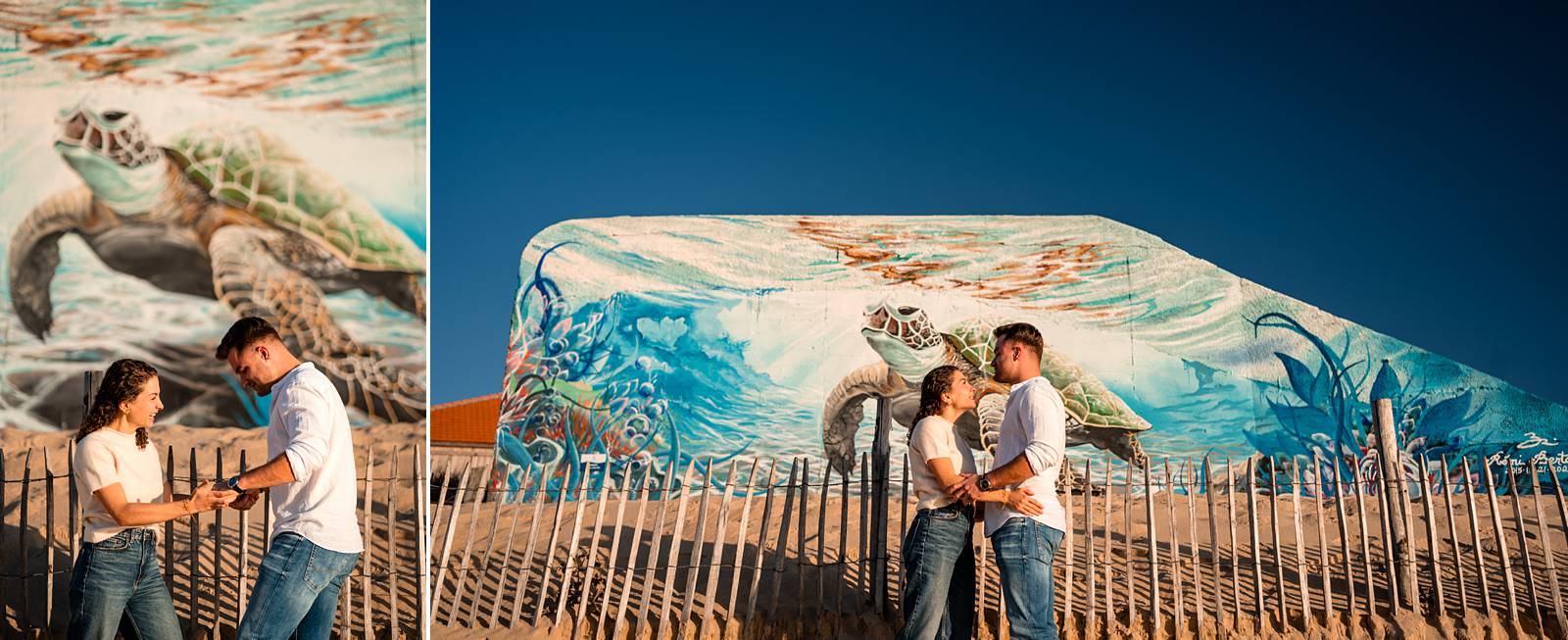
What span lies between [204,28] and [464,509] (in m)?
8.18

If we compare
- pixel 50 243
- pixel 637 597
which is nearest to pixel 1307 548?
pixel 637 597

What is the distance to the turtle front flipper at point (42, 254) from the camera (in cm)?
660

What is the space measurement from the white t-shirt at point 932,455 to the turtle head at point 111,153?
465 cm

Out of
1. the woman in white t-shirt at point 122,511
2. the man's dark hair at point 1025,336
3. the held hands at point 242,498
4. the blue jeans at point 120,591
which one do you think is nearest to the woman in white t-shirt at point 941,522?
the man's dark hair at point 1025,336

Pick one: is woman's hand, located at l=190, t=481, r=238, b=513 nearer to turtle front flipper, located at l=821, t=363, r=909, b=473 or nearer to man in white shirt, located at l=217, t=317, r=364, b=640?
man in white shirt, located at l=217, t=317, r=364, b=640

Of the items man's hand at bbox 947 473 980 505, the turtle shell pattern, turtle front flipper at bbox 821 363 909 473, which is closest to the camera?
man's hand at bbox 947 473 980 505

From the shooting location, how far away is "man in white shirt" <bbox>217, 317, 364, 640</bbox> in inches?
139

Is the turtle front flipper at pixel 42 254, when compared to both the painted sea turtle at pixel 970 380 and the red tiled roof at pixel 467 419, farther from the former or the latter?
the red tiled roof at pixel 467 419

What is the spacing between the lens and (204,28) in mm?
6156

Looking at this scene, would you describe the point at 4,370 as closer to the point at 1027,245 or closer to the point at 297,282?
the point at 297,282

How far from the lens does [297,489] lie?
3629 mm

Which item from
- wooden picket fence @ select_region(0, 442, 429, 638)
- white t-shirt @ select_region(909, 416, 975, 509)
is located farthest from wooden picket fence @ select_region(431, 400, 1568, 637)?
white t-shirt @ select_region(909, 416, 975, 509)

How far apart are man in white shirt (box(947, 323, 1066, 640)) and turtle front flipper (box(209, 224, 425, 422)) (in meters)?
3.11
